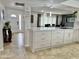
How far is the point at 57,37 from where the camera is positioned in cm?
501

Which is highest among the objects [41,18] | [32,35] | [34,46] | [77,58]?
[41,18]

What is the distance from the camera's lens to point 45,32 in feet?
14.7

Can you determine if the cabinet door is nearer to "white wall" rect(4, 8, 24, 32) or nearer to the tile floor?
the tile floor

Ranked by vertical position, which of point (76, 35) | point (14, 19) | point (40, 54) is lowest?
point (40, 54)

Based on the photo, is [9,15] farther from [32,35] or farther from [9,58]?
[9,58]

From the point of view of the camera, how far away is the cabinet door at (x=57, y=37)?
16.0 ft

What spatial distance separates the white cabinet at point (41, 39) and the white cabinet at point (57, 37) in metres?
0.29

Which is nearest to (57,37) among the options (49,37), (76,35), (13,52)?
(49,37)

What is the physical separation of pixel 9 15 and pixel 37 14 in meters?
2.82

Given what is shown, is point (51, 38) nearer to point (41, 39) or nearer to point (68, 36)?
point (41, 39)

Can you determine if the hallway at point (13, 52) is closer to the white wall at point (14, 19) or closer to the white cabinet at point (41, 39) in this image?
the white cabinet at point (41, 39)

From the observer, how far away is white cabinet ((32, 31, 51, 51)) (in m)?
4.17

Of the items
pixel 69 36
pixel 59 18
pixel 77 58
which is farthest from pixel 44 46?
pixel 59 18

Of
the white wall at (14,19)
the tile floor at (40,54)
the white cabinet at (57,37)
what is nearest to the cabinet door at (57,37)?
the white cabinet at (57,37)
